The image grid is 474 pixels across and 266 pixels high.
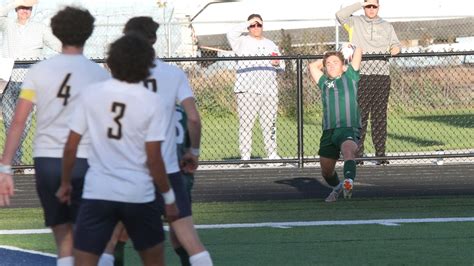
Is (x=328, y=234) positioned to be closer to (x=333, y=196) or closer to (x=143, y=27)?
(x=333, y=196)

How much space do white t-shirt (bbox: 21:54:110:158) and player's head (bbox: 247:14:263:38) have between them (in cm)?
913

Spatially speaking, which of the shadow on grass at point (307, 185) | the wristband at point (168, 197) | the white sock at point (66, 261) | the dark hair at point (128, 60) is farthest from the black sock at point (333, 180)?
the dark hair at point (128, 60)

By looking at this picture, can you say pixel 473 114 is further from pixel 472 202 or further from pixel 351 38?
pixel 472 202

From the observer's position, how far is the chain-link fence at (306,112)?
16.0 m

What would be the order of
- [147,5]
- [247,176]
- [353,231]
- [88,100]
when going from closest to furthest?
[88,100]
[353,231]
[247,176]
[147,5]

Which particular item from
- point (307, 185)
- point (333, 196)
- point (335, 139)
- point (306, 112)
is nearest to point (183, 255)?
point (335, 139)

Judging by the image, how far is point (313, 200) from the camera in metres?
12.7

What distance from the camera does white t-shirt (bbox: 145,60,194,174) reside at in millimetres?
6934

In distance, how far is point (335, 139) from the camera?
39.8 feet

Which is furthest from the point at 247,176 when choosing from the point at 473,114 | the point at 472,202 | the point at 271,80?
the point at 473,114

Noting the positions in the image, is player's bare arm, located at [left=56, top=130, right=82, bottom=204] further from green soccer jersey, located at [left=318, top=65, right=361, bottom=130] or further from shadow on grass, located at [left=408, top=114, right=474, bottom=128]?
shadow on grass, located at [left=408, top=114, right=474, bottom=128]

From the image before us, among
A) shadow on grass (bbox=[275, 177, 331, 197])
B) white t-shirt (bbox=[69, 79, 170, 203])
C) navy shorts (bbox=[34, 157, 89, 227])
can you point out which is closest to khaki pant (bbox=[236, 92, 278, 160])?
shadow on grass (bbox=[275, 177, 331, 197])

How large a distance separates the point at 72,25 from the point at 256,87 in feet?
31.0

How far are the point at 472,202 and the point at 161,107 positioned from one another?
22.6 ft
